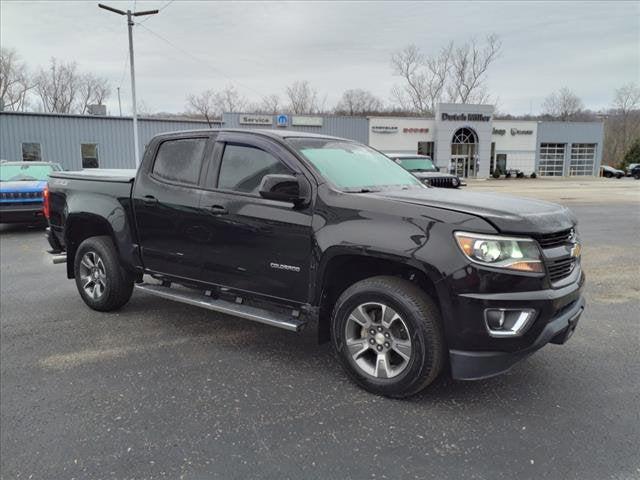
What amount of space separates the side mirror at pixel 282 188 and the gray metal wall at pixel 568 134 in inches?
2037

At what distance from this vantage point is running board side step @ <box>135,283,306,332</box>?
12.8 feet

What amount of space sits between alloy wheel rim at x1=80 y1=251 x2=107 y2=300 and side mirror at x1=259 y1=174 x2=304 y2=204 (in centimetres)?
261

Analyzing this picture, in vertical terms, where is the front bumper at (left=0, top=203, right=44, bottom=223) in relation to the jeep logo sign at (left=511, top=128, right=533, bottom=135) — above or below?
below

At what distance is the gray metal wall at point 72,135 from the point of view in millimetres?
30438

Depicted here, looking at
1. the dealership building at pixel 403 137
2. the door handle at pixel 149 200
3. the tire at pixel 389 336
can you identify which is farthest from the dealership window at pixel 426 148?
the tire at pixel 389 336

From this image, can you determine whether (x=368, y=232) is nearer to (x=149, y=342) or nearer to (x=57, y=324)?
(x=149, y=342)

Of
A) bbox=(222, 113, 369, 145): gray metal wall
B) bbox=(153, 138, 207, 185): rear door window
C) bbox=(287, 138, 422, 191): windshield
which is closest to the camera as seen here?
bbox=(287, 138, 422, 191): windshield

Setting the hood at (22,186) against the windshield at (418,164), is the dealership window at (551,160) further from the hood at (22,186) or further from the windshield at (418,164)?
the hood at (22,186)

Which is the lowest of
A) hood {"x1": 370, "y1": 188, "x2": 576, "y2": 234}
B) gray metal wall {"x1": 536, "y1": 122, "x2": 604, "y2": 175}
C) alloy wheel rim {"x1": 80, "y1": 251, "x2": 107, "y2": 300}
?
alloy wheel rim {"x1": 80, "y1": 251, "x2": 107, "y2": 300}

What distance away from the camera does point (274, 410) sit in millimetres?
3432

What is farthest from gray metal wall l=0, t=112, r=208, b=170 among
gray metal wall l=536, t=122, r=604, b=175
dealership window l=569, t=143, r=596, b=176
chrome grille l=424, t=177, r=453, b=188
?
dealership window l=569, t=143, r=596, b=176

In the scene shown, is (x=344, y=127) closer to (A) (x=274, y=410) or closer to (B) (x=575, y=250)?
(B) (x=575, y=250)

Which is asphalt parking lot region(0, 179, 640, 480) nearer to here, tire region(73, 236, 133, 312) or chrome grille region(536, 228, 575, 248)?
tire region(73, 236, 133, 312)

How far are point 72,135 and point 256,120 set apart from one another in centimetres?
1386
